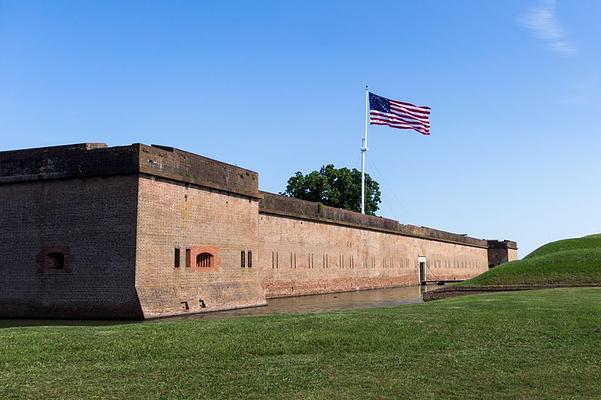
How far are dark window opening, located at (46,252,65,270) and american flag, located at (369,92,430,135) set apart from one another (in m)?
25.6

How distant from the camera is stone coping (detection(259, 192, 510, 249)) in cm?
2956

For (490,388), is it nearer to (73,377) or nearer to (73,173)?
(73,377)

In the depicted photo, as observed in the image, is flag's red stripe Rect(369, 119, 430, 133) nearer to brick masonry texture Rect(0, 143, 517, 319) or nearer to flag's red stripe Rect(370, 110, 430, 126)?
flag's red stripe Rect(370, 110, 430, 126)

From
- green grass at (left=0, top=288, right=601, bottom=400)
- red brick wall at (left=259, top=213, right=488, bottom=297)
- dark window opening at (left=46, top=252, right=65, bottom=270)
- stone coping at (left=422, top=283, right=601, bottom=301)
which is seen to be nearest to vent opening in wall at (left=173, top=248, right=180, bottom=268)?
dark window opening at (left=46, top=252, right=65, bottom=270)

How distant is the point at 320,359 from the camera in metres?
8.23

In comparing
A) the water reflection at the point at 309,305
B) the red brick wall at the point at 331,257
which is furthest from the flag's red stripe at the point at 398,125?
the water reflection at the point at 309,305

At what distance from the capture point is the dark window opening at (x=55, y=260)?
18.7 metres

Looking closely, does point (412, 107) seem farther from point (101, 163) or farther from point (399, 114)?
point (101, 163)

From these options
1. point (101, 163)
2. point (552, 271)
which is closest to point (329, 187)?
point (552, 271)

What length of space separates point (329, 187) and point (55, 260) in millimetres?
48435

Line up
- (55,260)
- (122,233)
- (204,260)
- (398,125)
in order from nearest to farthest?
(122,233)
(55,260)
(204,260)
(398,125)

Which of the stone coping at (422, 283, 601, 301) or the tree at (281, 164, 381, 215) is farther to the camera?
the tree at (281, 164, 381, 215)

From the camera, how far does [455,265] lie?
212 ft

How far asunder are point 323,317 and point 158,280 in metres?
7.60
